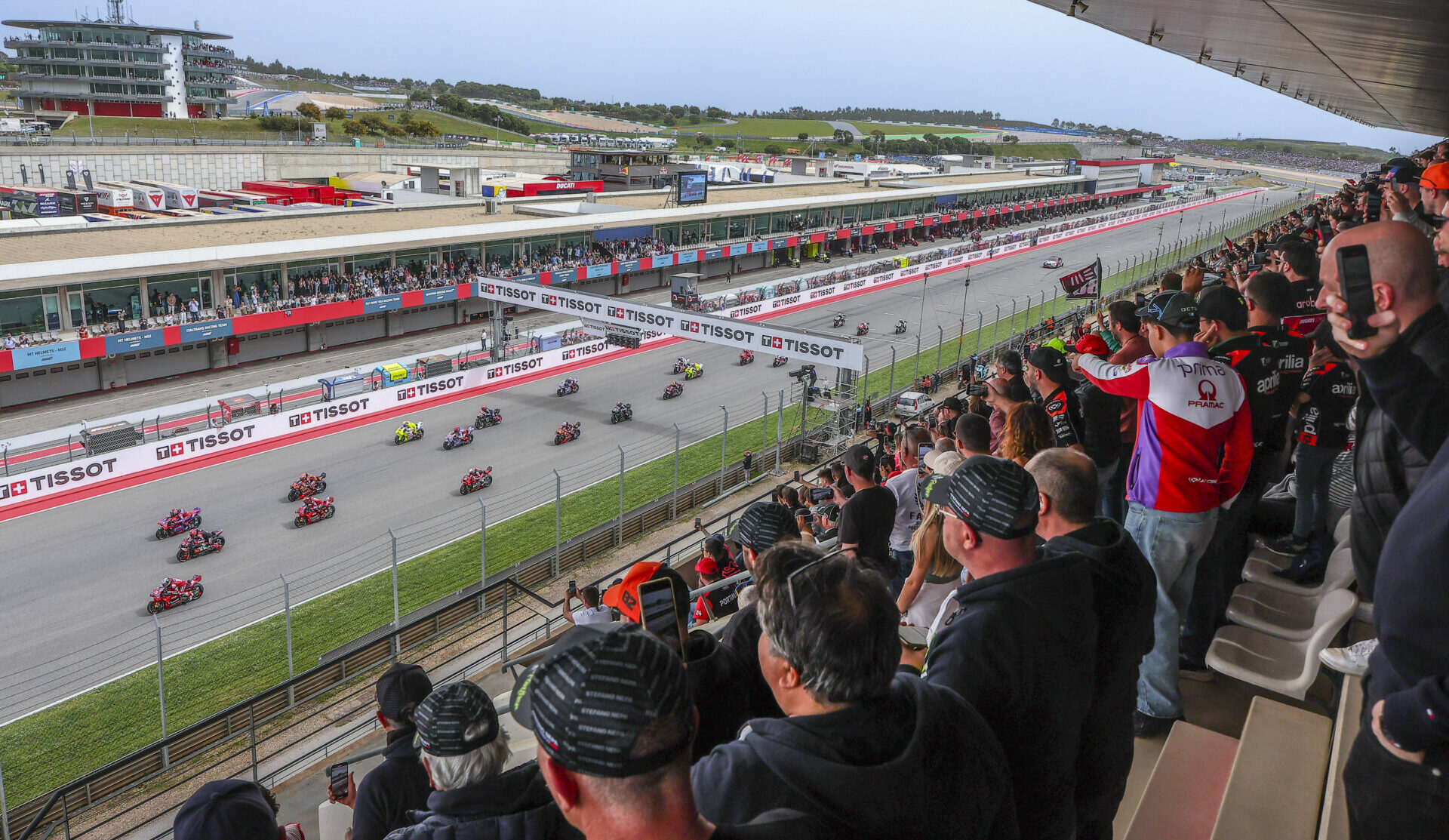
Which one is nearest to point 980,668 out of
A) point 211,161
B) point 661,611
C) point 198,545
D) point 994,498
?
point 994,498

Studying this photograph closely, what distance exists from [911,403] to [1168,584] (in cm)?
1975

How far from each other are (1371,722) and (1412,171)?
9683 millimetres

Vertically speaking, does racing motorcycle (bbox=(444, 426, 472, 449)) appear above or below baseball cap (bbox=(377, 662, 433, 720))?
below

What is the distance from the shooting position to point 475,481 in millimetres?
19219

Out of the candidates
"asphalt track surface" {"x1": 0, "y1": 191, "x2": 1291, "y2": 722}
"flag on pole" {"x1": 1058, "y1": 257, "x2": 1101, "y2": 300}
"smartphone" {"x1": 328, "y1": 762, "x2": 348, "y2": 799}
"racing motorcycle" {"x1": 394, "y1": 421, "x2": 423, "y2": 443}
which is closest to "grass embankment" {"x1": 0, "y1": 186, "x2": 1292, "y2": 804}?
"asphalt track surface" {"x1": 0, "y1": 191, "x2": 1291, "y2": 722}

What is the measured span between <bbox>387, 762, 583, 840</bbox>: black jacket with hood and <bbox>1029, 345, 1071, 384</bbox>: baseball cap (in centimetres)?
344

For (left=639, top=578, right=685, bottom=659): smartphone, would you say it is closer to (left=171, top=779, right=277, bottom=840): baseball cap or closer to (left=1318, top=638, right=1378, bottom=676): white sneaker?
(left=171, top=779, right=277, bottom=840): baseball cap

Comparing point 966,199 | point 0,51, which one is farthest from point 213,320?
point 0,51

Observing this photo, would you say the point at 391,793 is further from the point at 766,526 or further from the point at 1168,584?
the point at 1168,584

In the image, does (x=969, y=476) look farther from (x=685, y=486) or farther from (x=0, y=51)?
(x=0, y=51)

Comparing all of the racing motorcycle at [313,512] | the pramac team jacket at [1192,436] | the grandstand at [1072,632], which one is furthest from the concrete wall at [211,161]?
the pramac team jacket at [1192,436]

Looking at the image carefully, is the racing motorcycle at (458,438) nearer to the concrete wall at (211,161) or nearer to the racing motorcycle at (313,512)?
the racing motorcycle at (313,512)

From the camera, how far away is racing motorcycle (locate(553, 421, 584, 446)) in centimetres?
2250

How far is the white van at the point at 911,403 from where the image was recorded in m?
22.6
